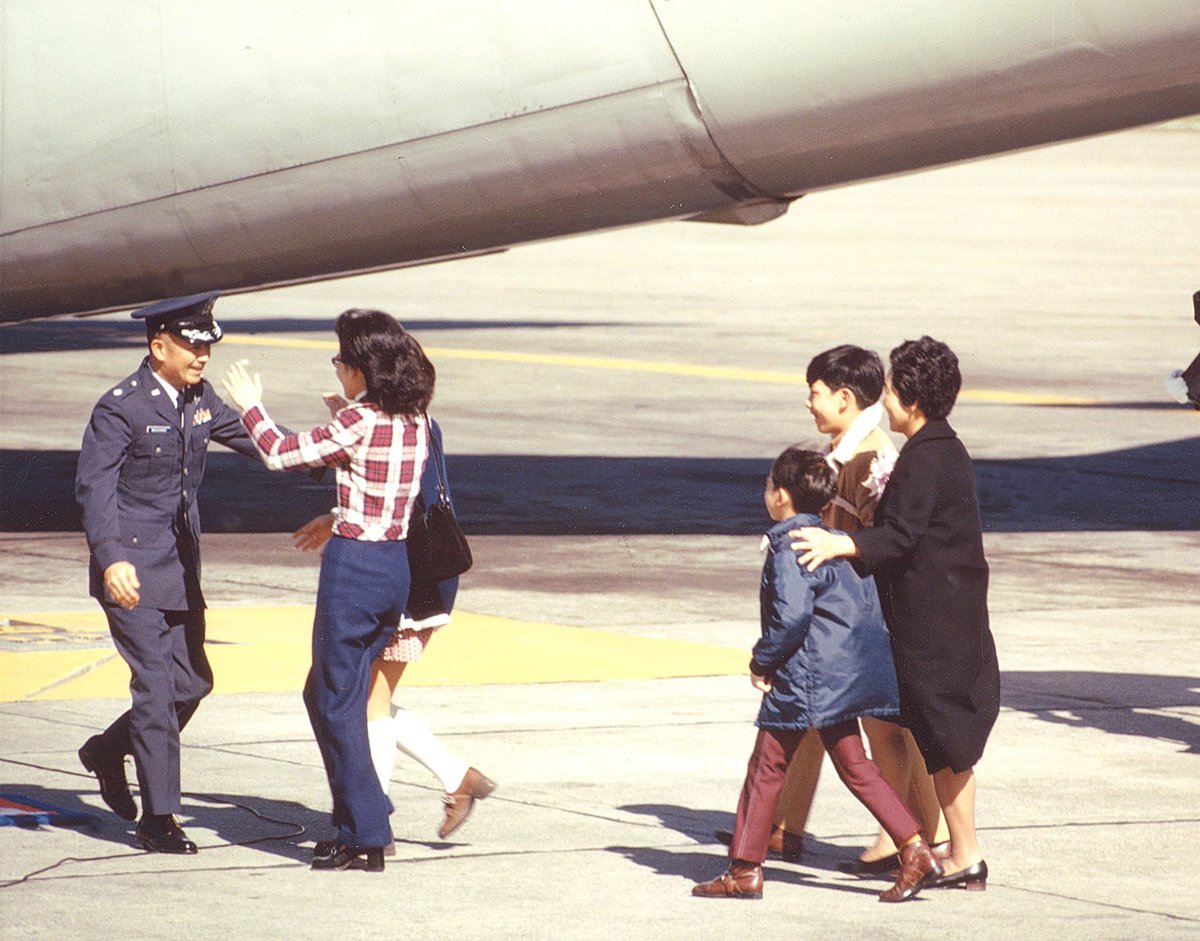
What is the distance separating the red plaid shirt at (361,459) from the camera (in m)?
7.40

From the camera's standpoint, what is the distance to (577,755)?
30.5 ft

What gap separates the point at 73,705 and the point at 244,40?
4233 mm

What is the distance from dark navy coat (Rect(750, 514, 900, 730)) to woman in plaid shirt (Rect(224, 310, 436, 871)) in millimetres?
1232

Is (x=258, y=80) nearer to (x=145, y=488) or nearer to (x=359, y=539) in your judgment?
(x=145, y=488)

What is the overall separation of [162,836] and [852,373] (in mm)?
2763

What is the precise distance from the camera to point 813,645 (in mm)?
7078

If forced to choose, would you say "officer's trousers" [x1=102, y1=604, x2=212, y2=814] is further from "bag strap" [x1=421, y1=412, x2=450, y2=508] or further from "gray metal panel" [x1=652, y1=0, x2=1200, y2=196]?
"gray metal panel" [x1=652, y1=0, x2=1200, y2=196]

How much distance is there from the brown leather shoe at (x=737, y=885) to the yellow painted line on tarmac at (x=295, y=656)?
151 inches

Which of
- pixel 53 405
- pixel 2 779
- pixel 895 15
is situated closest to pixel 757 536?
pixel 895 15

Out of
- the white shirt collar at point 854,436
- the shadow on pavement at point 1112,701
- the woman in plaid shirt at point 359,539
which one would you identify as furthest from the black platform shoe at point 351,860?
the shadow on pavement at point 1112,701

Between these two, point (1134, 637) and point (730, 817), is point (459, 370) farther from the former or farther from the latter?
point (730, 817)

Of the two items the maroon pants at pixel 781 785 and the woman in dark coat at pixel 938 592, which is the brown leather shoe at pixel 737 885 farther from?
the woman in dark coat at pixel 938 592

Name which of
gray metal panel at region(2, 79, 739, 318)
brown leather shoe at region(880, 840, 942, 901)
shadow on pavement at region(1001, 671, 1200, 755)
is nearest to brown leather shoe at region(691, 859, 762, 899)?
brown leather shoe at region(880, 840, 942, 901)

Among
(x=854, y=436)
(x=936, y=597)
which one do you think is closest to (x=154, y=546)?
(x=854, y=436)
